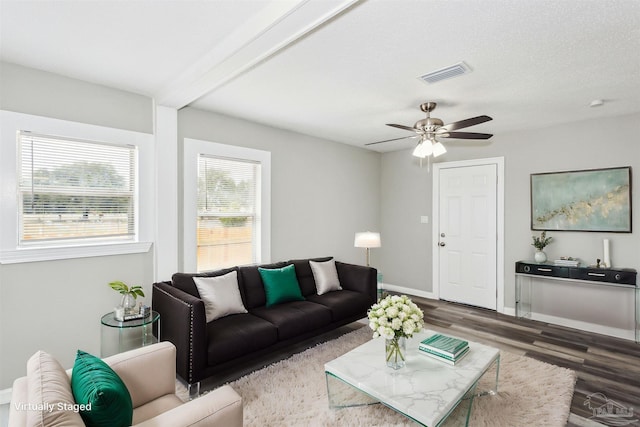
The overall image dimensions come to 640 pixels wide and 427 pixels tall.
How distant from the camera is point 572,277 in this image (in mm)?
3834

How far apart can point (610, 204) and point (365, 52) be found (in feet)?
11.7

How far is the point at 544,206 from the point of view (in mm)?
4238

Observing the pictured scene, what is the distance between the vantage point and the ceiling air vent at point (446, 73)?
8.29 feet

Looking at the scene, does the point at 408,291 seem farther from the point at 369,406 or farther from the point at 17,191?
the point at 17,191

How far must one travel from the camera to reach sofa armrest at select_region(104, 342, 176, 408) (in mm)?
1694

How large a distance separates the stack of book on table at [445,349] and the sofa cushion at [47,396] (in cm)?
207

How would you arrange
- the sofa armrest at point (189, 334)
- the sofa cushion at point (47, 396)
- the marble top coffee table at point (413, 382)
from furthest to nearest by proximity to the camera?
1. the sofa armrest at point (189, 334)
2. the marble top coffee table at point (413, 382)
3. the sofa cushion at point (47, 396)

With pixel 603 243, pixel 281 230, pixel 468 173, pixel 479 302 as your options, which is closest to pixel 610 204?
pixel 603 243

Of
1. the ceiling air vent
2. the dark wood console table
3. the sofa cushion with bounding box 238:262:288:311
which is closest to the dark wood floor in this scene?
the dark wood console table

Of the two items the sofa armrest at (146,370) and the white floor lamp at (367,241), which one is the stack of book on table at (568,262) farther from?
the sofa armrest at (146,370)

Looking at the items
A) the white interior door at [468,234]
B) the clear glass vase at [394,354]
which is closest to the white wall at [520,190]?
the white interior door at [468,234]

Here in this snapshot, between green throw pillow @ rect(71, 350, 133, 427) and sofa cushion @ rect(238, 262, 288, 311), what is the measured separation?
2021 mm

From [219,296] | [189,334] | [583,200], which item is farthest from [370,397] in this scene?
[583,200]

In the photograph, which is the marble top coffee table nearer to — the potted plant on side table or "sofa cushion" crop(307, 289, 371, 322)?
"sofa cushion" crop(307, 289, 371, 322)
